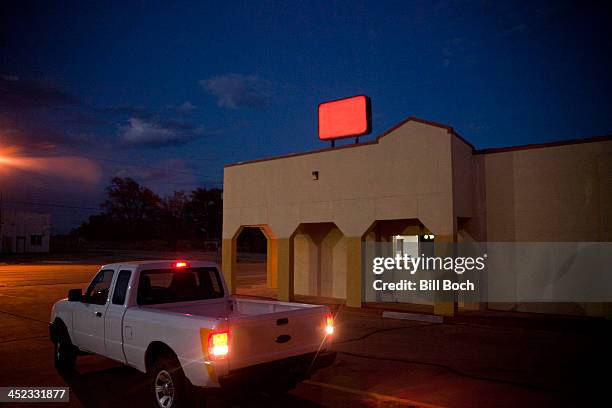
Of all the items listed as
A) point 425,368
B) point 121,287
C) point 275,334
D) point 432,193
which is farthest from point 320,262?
point 275,334

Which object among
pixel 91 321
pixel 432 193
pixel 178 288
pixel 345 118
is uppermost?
pixel 345 118

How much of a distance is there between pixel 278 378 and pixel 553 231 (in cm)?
1164

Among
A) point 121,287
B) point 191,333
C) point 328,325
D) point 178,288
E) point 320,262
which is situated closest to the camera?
point 191,333

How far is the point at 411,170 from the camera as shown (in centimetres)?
1512

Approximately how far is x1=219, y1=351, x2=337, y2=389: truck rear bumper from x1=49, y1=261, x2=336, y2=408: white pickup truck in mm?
11

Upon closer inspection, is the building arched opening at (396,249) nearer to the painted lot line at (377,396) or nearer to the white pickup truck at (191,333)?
the painted lot line at (377,396)

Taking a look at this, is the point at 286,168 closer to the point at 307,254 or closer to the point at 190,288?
the point at 307,254

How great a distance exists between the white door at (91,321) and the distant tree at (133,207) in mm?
94625

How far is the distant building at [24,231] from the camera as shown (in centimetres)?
7288

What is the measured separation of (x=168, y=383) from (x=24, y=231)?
264 ft

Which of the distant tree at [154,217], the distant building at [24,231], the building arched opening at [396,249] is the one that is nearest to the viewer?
the building arched opening at [396,249]

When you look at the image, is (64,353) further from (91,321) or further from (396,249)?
(396,249)

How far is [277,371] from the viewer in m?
5.60

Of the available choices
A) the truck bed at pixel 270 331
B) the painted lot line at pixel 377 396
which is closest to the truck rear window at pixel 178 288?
the truck bed at pixel 270 331
